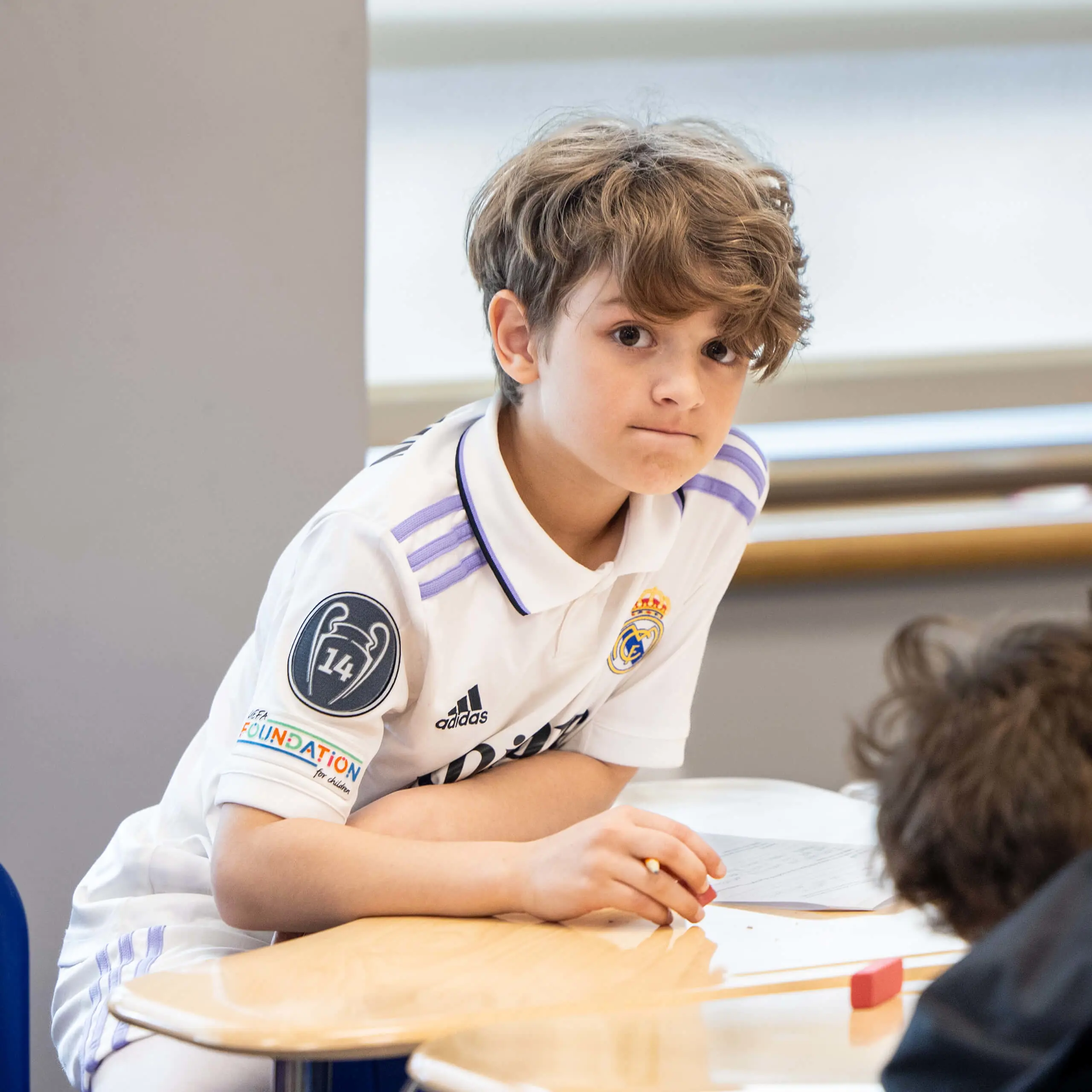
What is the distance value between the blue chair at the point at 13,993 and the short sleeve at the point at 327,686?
0.20 metres

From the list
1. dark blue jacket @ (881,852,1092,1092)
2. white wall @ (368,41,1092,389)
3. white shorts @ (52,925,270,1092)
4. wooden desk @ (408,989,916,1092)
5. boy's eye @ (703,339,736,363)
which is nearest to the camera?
dark blue jacket @ (881,852,1092,1092)

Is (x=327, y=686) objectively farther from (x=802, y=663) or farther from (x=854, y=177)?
(x=854, y=177)

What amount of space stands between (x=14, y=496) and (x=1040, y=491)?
1398 millimetres

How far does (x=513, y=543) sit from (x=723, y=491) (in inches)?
10.6

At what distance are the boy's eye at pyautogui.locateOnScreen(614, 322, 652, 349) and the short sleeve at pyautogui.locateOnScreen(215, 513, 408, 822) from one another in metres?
0.25

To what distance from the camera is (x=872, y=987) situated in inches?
30.1

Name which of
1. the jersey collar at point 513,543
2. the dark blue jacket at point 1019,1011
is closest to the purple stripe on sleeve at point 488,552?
the jersey collar at point 513,543

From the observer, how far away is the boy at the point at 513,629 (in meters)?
0.93

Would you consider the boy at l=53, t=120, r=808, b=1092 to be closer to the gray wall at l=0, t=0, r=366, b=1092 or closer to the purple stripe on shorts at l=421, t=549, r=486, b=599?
the purple stripe on shorts at l=421, t=549, r=486, b=599

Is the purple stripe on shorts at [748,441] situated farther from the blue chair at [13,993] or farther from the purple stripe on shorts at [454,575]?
the blue chair at [13,993]

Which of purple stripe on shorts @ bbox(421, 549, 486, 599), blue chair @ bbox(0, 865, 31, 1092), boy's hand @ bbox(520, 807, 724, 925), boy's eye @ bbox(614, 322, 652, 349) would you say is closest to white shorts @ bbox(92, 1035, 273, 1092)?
blue chair @ bbox(0, 865, 31, 1092)

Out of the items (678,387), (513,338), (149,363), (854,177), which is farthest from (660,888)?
(854,177)

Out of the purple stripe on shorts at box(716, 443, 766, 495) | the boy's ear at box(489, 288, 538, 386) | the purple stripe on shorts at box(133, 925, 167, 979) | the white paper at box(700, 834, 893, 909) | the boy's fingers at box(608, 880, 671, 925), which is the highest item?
the boy's ear at box(489, 288, 538, 386)

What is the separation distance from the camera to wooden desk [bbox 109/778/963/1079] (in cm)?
69
